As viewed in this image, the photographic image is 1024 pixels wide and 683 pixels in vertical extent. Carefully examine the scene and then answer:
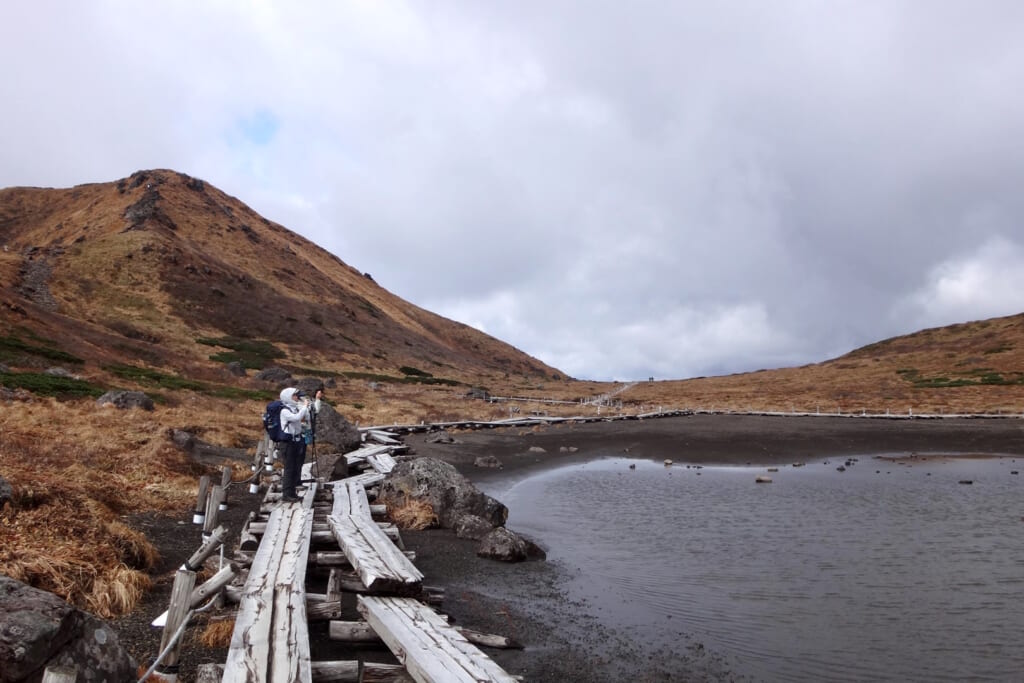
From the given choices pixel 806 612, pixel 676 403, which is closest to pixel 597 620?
pixel 806 612

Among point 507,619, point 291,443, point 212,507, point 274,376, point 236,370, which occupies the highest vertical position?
point 236,370

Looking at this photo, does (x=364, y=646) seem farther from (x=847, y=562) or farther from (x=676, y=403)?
(x=676, y=403)

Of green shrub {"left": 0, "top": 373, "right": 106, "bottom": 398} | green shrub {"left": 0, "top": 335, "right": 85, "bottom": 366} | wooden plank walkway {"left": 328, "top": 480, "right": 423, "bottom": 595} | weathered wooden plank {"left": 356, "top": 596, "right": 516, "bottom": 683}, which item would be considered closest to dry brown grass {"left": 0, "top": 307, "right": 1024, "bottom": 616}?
green shrub {"left": 0, "top": 373, "right": 106, "bottom": 398}

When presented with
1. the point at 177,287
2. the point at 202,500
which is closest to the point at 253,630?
the point at 202,500

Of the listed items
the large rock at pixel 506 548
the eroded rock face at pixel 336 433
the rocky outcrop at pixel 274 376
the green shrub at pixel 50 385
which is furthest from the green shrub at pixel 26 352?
the large rock at pixel 506 548

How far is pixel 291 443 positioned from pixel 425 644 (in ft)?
26.0

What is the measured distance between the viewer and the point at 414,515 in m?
14.7

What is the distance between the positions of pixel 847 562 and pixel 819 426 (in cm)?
3754

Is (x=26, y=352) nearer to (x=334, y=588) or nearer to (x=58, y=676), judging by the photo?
(x=334, y=588)

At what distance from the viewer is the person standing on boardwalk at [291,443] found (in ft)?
42.9

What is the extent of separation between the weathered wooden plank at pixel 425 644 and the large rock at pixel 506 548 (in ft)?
14.9

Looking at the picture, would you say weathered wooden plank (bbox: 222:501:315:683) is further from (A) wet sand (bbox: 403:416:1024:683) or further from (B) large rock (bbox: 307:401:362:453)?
(B) large rock (bbox: 307:401:362:453)

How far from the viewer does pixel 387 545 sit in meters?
9.91


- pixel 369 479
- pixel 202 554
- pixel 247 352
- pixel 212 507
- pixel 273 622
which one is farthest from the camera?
pixel 247 352
